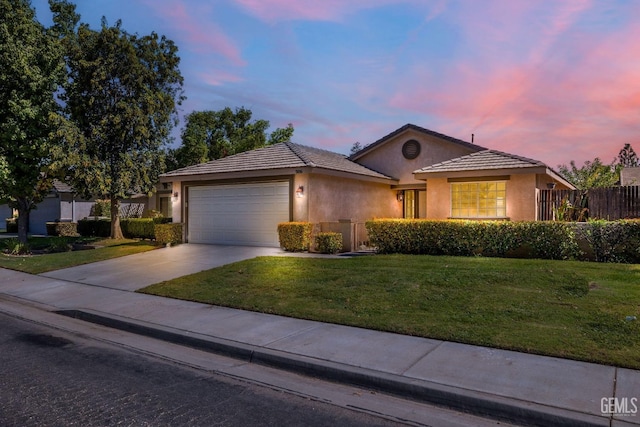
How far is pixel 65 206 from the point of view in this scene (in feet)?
108

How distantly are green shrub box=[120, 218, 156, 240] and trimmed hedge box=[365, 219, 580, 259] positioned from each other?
49.5 feet

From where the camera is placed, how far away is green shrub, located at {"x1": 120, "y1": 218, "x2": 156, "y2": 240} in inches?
979

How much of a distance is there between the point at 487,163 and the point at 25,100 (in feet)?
64.6

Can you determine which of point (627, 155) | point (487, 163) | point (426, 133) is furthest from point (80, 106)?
point (627, 155)

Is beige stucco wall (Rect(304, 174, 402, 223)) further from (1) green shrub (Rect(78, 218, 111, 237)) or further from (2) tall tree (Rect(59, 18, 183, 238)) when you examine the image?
(1) green shrub (Rect(78, 218, 111, 237))

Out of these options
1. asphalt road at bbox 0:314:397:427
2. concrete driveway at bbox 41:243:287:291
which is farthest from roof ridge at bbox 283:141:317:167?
asphalt road at bbox 0:314:397:427

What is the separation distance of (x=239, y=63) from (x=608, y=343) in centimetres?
1637

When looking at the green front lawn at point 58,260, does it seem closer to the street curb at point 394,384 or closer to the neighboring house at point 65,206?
the street curb at point 394,384

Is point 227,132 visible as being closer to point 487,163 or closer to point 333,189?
point 333,189

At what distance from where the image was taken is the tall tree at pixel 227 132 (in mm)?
40281

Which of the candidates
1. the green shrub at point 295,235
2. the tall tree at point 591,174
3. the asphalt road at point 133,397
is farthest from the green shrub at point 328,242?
the tall tree at point 591,174

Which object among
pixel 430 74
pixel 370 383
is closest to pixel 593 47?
pixel 430 74

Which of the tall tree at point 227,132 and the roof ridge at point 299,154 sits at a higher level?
the tall tree at point 227,132

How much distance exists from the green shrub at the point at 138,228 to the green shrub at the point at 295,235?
458 inches
